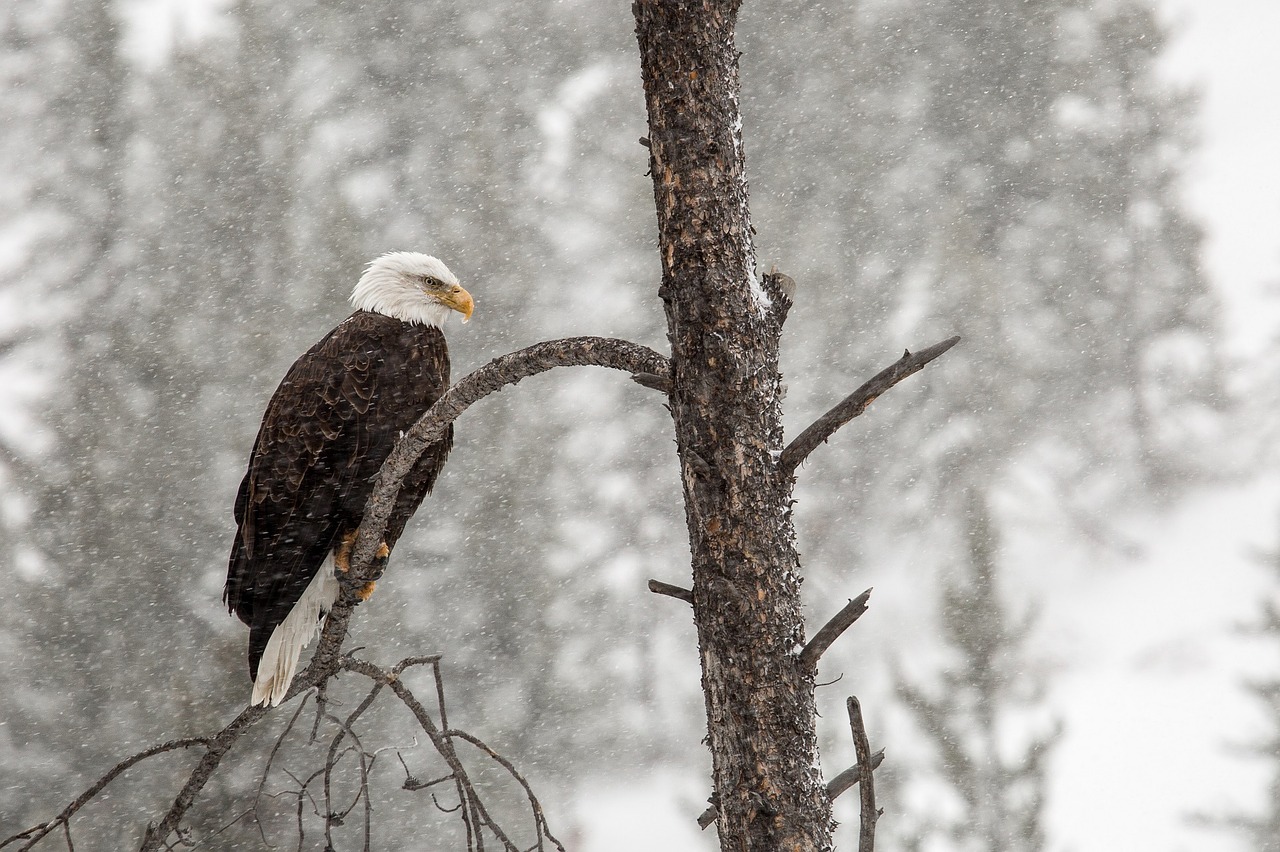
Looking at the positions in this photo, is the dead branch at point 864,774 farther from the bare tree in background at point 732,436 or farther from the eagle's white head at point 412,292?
the eagle's white head at point 412,292

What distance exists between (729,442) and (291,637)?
1935 mm

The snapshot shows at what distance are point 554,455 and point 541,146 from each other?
143 inches

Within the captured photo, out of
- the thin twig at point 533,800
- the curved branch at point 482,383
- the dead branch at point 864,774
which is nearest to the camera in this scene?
the dead branch at point 864,774

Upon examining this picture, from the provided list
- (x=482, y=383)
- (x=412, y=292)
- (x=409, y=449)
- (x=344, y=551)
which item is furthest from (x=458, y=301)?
(x=482, y=383)

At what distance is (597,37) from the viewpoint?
1153 centimetres

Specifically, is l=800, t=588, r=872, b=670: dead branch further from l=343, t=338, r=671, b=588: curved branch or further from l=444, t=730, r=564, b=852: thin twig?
l=444, t=730, r=564, b=852: thin twig

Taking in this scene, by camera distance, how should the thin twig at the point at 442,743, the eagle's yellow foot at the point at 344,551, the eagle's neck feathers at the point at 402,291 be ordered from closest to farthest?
the thin twig at the point at 442,743 < the eagle's yellow foot at the point at 344,551 < the eagle's neck feathers at the point at 402,291

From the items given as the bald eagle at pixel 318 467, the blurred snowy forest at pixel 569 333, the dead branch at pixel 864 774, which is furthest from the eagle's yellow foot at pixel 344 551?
the blurred snowy forest at pixel 569 333

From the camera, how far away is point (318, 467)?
2.67m

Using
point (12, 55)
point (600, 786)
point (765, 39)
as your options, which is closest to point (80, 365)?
point (12, 55)

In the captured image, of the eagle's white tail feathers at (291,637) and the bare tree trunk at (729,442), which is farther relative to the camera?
the eagle's white tail feathers at (291,637)

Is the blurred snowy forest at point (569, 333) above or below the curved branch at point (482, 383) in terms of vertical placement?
above

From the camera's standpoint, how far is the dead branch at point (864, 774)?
4.21 feet

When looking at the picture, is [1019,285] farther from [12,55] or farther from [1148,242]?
[12,55]
